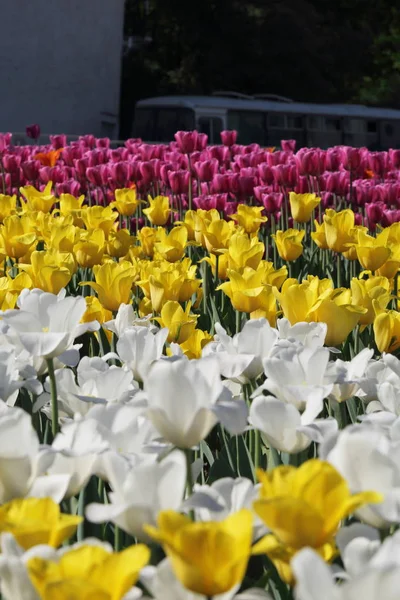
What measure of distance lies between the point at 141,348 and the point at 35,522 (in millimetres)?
875

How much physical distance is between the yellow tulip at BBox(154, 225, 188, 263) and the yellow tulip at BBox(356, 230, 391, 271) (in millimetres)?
628

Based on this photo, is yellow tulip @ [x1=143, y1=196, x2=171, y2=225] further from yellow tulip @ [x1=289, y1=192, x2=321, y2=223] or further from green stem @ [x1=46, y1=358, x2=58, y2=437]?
green stem @ [x1=46, y1=358, x2=58, y2=437]

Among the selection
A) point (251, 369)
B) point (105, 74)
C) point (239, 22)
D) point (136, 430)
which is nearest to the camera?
point (136, 430)

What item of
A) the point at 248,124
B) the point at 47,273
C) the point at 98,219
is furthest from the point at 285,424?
the point at 248,124

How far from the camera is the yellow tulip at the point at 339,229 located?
3611mm

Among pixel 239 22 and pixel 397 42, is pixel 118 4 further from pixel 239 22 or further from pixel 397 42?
pixel 397 42

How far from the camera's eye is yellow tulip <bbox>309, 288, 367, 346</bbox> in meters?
2.31

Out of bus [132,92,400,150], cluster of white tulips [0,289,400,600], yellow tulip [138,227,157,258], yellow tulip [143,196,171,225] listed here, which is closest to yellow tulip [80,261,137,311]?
cluster of white tulips [0,289,400,600]

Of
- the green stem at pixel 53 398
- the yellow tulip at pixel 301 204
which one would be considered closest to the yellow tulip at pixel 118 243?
the yellow tulip at pixel 301 204

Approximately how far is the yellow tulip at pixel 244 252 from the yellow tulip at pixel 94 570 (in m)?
2.15

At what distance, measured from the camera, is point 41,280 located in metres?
2.75

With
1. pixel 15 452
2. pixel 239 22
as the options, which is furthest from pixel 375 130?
pixel 15 452

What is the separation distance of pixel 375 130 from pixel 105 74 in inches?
262

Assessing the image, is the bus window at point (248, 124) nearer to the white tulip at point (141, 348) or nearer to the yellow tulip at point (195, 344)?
the yellow tulip at point (195, 344)
